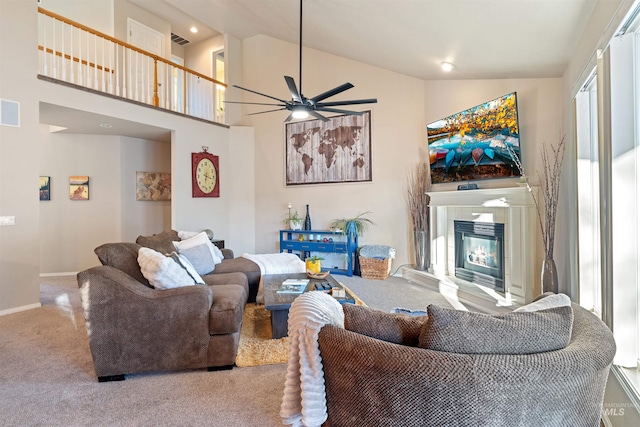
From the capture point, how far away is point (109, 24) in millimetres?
5703

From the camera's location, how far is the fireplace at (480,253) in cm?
388

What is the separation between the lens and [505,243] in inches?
147

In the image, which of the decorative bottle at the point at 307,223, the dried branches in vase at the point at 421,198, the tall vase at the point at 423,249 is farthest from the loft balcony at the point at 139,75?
the tall vase at the point at 423,249

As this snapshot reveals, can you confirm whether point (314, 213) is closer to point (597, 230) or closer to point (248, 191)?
point (248, 191)

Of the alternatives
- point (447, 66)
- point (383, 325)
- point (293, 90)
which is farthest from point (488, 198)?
point (383, 325)

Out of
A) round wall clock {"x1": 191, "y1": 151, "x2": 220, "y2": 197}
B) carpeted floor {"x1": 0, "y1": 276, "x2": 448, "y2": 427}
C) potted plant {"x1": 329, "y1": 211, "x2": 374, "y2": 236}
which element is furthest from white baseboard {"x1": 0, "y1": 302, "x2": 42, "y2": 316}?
potted plant {"x1": 329, "y1": 211, "x2": 374, "y2": 236}

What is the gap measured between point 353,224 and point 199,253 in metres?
2.72

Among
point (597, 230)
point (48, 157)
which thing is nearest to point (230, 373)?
point (597, 230)

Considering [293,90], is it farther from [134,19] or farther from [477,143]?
[134,19]

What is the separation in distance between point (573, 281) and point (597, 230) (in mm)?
613

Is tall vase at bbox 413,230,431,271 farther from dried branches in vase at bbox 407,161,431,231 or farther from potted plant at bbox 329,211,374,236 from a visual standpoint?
potted plant at bbox 329,211,374,236

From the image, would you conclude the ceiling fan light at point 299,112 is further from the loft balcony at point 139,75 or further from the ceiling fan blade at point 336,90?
the loft balcony at point 139,75

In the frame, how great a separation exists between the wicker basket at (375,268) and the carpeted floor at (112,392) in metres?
3.11

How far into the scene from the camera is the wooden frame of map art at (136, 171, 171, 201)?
6246mm
